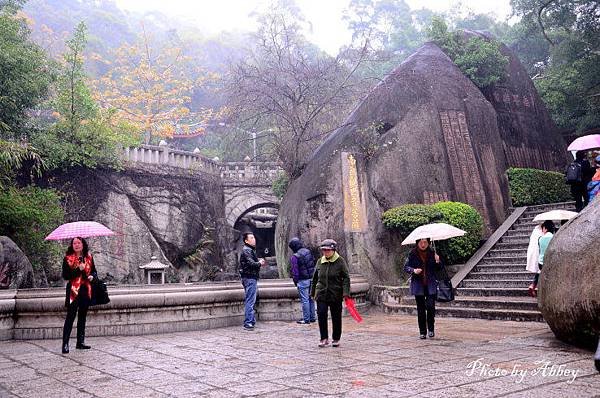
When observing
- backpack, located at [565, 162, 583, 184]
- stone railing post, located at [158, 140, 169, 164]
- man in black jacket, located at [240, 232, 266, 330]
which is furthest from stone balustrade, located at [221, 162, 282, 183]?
man in black jacket, located at [240, 232, 266, 330]

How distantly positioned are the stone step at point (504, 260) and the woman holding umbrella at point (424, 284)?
17.6ft

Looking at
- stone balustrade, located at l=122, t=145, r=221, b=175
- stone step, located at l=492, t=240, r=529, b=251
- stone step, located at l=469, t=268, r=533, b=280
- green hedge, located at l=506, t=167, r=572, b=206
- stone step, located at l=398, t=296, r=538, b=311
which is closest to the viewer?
stone step, located at l=398, t=296, r=538, b=311

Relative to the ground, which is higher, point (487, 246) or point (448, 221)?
point (448, 221)

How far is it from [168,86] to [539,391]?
1699 inches

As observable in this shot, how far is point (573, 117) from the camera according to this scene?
20125 mm

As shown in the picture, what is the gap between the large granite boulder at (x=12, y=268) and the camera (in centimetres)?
1158

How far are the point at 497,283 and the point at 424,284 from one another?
4.59 meters

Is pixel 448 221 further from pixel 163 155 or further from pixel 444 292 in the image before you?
pixel 163 155

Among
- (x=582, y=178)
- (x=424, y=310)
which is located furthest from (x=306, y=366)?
(x=582, y=178)

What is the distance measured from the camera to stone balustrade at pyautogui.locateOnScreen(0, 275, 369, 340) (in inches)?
316

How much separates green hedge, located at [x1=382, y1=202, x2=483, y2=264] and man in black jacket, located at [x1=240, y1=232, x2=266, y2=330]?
489 centimetres

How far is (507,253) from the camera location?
40.6 feet

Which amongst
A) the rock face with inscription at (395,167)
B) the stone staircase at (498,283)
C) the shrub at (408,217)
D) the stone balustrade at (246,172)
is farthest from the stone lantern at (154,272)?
the stone balustrade at (246,172)

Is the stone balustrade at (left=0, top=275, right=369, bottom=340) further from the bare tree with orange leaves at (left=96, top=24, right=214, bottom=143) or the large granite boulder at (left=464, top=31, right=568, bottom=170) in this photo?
the bare tree with orange leaves at (left=96, top=24, right=214, bottom=143)
